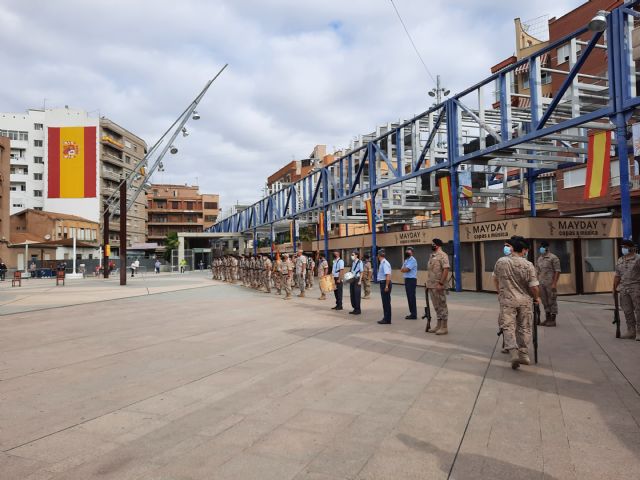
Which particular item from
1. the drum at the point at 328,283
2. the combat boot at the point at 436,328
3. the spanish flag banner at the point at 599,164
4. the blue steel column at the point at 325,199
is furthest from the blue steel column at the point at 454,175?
the blue steel column at the point at 325,199

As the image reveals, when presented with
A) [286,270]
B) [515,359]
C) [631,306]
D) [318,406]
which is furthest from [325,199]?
[318,406]

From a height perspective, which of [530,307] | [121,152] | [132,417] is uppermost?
[121,152]

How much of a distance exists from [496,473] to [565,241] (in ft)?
51.0

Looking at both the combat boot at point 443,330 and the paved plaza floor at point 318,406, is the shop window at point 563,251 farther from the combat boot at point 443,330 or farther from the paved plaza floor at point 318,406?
the combat boot at point 443,330

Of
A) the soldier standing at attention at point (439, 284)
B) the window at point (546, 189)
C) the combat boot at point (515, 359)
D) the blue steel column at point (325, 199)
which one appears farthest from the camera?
the window at point (546, 189)

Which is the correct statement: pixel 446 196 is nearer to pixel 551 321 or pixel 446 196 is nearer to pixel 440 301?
Answer: pixel 551 321

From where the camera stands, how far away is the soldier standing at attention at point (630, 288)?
7.87 m

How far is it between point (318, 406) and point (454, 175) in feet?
52.9

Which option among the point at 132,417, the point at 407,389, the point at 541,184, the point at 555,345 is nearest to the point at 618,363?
the point at 555,345

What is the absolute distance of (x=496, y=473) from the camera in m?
3.25

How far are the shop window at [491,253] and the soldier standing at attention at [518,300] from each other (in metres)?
11.9

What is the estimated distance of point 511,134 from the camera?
56.1ft

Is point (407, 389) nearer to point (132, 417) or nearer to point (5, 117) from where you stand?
point (132, 417)

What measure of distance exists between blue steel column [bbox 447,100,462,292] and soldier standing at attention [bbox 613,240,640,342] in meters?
10.7
